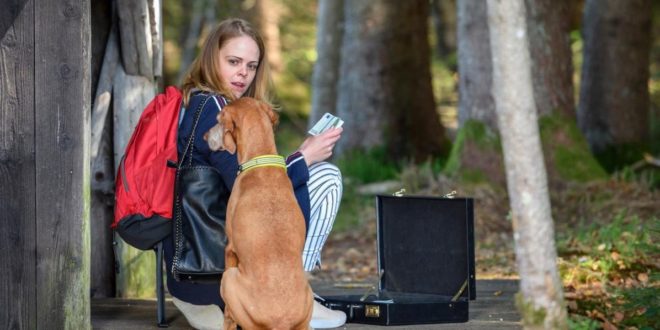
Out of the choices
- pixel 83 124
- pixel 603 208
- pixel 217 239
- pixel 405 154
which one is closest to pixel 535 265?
pixel 217 239

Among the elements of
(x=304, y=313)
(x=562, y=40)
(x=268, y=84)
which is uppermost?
(x=562, y=40)

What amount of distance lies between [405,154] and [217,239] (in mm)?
8830

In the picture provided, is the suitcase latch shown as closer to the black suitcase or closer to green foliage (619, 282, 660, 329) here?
the black suitcase

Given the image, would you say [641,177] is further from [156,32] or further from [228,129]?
[228,129]

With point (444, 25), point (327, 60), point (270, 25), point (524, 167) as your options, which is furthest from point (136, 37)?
point (444, 25)

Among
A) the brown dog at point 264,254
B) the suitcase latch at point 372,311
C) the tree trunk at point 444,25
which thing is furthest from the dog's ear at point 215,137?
the tree trunk at point 444,25

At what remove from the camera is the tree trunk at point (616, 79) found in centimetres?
1273

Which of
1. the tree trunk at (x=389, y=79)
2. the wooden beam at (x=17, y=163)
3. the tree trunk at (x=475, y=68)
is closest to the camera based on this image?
the wooden beam at (x=17, y=163)

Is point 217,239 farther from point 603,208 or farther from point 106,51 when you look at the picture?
point 603,208

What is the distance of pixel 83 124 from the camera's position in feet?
16.4

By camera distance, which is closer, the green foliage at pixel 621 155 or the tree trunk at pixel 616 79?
the green foliage at pixel 621 155

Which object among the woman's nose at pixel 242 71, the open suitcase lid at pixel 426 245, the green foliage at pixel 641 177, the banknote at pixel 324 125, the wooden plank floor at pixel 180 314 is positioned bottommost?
the wooden plank floor at pixel 180 314

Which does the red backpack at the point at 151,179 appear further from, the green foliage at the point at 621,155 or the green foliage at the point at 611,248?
the green foliage at the point at 621,155

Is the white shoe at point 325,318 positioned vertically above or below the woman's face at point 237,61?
below
